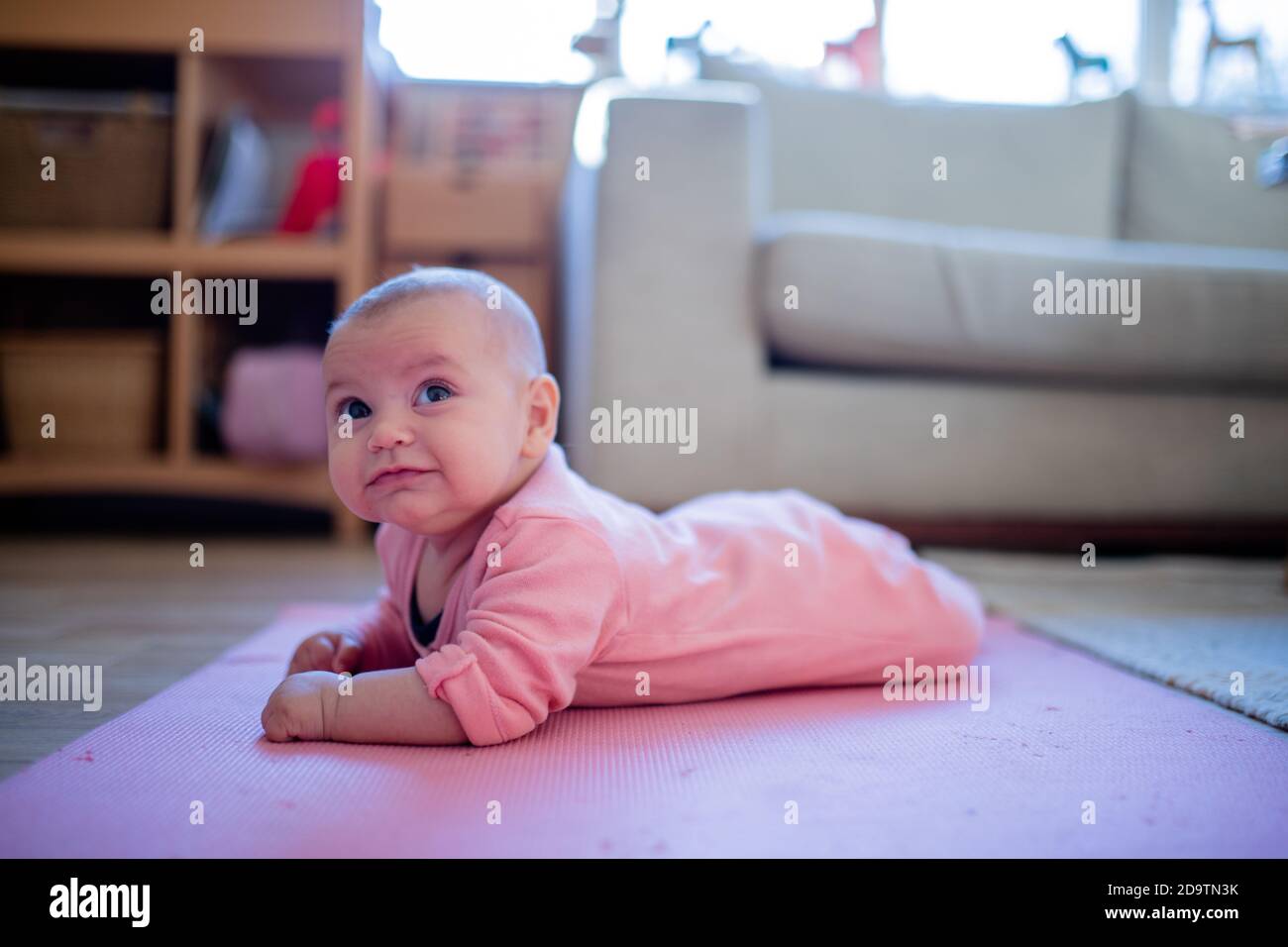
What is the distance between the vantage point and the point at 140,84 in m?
2.28

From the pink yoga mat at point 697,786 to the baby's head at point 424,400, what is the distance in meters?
0.17

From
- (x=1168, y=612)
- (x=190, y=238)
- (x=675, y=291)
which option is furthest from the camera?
(x=190, y=238)

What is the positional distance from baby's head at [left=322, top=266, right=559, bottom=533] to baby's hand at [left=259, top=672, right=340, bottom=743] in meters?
0.13

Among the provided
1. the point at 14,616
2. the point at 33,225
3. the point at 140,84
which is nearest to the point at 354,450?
the point at 14,616

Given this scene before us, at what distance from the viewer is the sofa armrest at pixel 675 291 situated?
4.91ft

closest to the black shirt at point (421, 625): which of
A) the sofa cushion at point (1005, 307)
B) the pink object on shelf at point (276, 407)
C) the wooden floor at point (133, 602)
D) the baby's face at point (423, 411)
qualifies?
the baby's face at point (423, 411)

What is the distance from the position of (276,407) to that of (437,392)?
1.39m

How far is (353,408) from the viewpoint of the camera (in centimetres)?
71

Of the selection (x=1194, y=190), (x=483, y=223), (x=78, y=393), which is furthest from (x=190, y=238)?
(x=1194, y=190)

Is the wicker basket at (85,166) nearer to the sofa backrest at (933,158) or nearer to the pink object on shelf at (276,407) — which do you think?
the pink object on shelf at (276,407)

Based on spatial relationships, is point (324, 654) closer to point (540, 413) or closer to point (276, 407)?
point (540, 413)

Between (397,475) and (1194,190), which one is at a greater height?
(1194,190)
